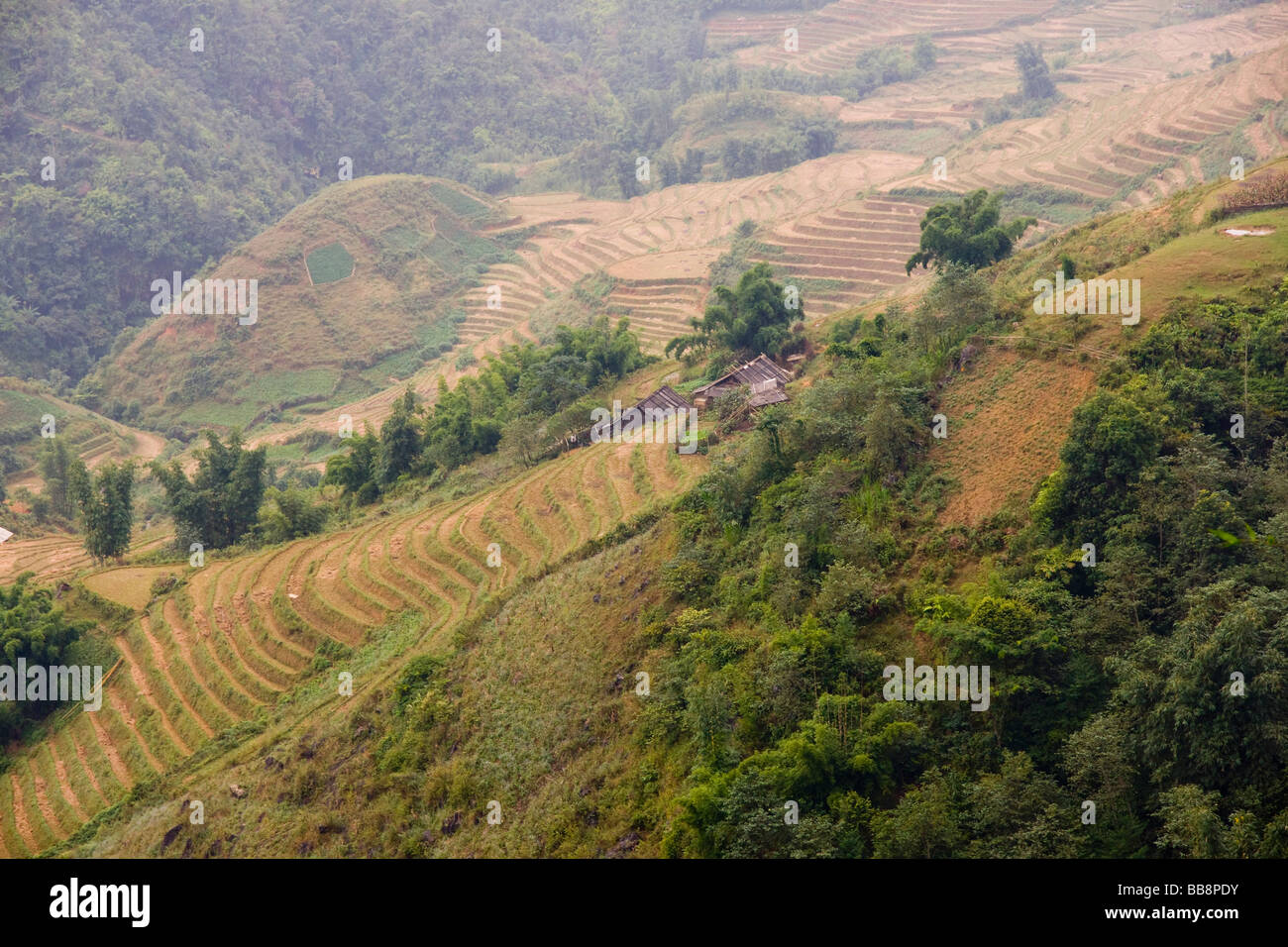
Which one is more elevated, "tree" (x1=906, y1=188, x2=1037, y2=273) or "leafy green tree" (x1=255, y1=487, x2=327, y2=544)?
"tree" (x1=906, y1=188, x2=1037, y2=273)

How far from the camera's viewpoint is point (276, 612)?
25.5m

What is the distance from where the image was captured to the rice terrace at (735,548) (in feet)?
39.9

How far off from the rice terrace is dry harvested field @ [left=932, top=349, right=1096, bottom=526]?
0.09 meters

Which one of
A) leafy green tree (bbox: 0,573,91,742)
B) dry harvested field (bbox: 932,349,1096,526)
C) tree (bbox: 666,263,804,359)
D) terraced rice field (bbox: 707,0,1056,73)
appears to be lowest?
leafy green tree (bbox: 0,573,91,742)

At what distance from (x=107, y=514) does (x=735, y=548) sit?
74.8 ft

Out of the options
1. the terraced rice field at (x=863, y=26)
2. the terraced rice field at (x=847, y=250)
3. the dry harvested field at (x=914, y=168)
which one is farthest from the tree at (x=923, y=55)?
the terraced rice field at (x=847, y=250)

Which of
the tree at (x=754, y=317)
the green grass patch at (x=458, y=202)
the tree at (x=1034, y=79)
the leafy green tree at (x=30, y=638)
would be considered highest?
the tree at (x=1034, y=79)

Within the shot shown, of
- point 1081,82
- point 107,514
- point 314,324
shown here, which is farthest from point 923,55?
point 107,514

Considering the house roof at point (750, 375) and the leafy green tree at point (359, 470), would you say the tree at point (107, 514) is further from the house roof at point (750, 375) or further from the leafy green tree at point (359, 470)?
the house roof at point (750, 375)

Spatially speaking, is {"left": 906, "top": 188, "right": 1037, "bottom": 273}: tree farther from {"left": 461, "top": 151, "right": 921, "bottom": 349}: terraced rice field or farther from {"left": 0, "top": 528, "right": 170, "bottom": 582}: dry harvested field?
{"left": 0, "top": 528, "right": 170, "bottom": 582}: dry harvested field

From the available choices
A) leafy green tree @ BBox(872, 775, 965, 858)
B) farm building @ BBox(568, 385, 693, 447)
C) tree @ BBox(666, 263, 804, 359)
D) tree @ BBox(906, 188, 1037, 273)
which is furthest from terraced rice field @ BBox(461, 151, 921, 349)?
leafy green tree @ BBox(872, 775, 965, 858)

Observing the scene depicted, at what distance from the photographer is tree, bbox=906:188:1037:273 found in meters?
28.7

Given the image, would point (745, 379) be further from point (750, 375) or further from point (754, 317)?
point (754, 317)

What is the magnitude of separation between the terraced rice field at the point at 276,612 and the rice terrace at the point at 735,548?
12 cm
